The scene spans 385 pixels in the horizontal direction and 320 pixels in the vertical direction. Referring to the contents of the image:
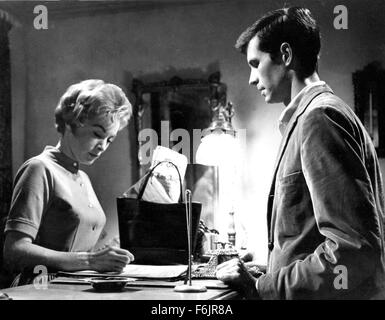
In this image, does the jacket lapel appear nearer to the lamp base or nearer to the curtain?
the lamp base

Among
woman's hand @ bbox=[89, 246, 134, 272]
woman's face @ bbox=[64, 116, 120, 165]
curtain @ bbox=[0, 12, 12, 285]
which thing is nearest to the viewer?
woman's hand @ bbox=[89, 246, 134, 272]

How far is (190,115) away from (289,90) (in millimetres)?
1252

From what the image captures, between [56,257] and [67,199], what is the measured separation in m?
0.26

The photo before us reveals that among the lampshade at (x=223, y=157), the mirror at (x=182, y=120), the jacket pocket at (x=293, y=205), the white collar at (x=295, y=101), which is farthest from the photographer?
the mirror at (x=182, y=120)

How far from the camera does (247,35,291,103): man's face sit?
4.53 ft

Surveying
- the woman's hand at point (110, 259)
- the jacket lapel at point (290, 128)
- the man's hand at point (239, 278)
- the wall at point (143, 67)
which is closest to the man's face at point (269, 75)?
the jacket lapel at point (290, 128)

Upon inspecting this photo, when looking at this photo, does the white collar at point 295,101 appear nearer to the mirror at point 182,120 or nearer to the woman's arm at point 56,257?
the woman's arm at point 56,257

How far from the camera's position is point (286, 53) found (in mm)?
1379

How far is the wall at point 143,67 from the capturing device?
2432mm

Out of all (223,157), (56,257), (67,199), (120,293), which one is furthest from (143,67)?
(120,293)

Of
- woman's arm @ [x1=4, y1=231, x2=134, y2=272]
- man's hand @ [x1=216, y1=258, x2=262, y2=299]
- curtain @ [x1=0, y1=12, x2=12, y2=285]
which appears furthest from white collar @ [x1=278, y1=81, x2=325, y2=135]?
curtain @ [x1=0, y1=12, x2=12, y2=285]

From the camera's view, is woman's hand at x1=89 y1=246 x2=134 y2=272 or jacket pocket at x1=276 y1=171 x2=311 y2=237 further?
woman's hand at x1=89 y1=246 x2=134 y2=272

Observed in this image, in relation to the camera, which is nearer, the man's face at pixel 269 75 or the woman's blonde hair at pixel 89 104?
the man's face at pixel 269 75

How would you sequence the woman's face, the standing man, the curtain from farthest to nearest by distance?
the curtain → the woman's face → the standing man
